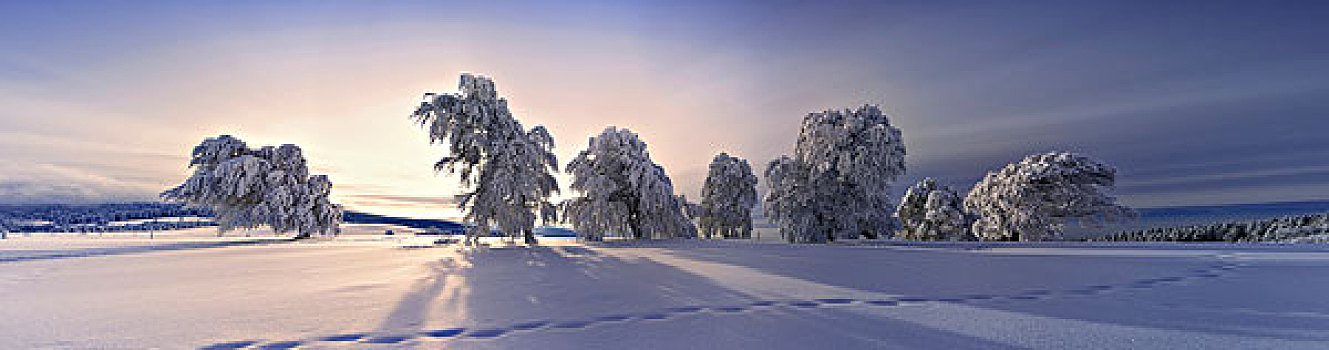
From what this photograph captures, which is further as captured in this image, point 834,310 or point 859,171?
point 859,171

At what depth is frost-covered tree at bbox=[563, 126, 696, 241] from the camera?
22.9 metres

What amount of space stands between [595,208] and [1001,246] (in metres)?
15.3

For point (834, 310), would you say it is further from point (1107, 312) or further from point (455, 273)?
point (455, 273)

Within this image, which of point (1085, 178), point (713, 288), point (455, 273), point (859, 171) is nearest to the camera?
point (713, 288)

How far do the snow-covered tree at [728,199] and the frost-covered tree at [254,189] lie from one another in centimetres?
2322

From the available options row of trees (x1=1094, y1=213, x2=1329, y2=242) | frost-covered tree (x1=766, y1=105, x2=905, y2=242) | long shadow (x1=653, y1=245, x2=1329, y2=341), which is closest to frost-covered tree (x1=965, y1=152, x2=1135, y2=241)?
row of trees (x1=1094, y1=213, x2=1329, y2=242)

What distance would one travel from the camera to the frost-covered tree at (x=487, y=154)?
59.2 feet

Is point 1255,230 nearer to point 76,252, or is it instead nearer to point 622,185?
point 622,185

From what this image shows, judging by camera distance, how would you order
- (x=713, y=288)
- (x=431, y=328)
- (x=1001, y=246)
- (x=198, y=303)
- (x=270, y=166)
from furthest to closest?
(x=270, y=166)
(x=1001, y=246)
(x=713, y=288)
(x=198, y=303)
(x=431, y=328)

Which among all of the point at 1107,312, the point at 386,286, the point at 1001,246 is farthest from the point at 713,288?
the point at 1001,246

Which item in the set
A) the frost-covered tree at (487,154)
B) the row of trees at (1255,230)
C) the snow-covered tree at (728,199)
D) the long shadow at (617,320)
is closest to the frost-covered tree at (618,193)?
the frost-covered tree at (487,154)

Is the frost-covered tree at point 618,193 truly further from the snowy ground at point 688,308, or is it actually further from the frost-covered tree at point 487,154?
the snowy ground at point 688,308

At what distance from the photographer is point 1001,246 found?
581 inches

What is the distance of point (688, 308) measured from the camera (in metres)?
4.62
